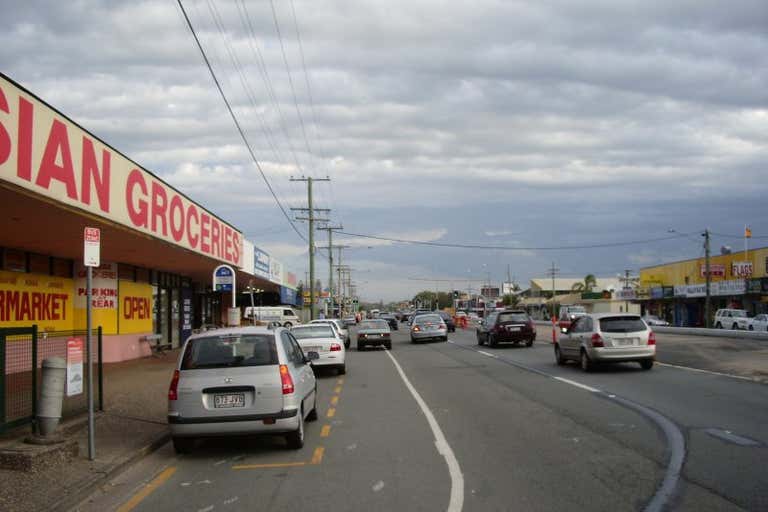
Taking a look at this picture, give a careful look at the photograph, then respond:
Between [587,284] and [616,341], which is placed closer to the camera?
[616,341]

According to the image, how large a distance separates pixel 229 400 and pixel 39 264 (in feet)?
41.1

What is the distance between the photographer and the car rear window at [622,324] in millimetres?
19562

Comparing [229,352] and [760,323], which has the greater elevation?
[229,352]

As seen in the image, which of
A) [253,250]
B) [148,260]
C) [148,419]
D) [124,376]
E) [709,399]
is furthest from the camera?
[253,250]

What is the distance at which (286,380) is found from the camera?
976 cm

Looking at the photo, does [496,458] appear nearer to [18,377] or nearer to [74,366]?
[74,366]

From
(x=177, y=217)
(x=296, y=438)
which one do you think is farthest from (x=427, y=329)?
(x=296, y=438)

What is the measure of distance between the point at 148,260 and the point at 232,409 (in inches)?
650

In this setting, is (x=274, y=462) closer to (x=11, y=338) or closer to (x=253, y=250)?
(x=11, y=338)

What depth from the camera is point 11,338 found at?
380 inches

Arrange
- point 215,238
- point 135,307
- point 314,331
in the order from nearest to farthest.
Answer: point 314,331 → point 135,307 → point 215,238

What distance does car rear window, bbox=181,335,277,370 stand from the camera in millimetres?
9945

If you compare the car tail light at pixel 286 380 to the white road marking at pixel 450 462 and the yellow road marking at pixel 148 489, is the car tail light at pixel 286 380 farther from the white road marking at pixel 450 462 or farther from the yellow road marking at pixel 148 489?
the white road marking at pixel 450 462

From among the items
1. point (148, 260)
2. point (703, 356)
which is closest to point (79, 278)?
point (148, 260)
